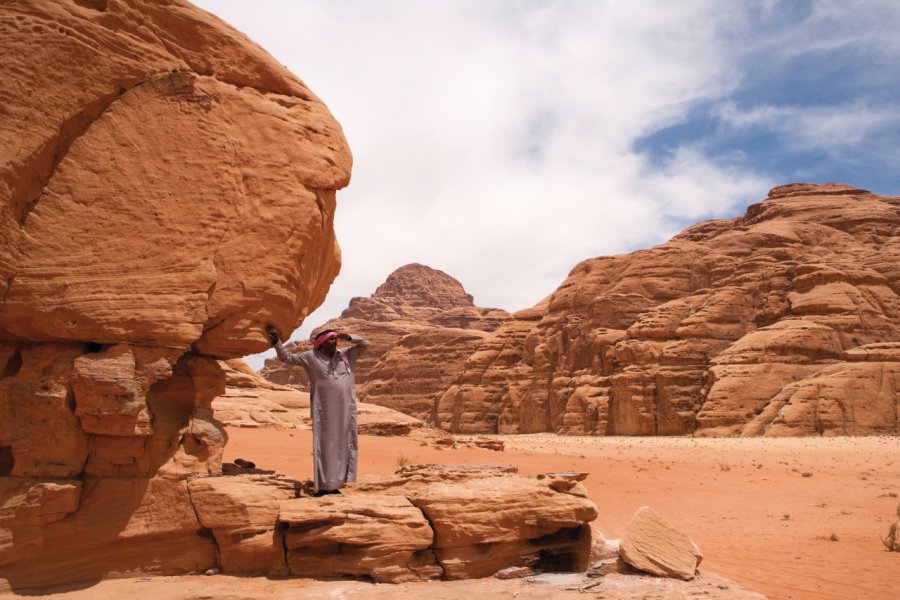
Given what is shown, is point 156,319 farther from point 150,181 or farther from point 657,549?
point 657,549

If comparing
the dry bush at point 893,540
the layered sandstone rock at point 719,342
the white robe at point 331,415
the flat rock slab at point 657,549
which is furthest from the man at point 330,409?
the layered sandstone rock at point 719,342

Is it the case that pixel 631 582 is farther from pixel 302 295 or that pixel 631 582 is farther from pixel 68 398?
pixel 68 398

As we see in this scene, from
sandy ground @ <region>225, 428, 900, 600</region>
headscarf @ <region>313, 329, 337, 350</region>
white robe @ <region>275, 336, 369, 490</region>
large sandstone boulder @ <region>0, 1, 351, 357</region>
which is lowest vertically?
sandy ground @ <region>225, 428, 900, 600</region>

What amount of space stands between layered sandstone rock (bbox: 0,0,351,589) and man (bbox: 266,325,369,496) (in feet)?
1.61

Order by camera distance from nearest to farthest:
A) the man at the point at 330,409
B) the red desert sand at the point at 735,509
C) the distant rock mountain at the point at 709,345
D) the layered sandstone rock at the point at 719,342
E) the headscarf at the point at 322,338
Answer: the red desert sand at the point at 735,509, the man at the point at 330,409, the headscarf at the point at 322,338, the layered sandstone rock at the point at 719,342, the distant rock mountain at the point at 709,345

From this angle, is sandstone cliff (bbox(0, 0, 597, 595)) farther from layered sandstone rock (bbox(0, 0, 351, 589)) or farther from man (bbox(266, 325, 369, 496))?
man (bbox(266, 325, 369, 496))

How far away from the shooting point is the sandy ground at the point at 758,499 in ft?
25.6

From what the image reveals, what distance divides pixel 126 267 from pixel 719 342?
47.0 m

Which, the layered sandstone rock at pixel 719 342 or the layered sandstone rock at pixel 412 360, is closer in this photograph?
the layered sandstone rock at pixel 719 342

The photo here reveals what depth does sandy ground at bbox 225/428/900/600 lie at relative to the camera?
782 cm

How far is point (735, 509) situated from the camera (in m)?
12.8

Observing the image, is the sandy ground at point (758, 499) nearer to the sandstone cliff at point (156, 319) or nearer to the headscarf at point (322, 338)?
the sandstone cliff at point (156, 319)

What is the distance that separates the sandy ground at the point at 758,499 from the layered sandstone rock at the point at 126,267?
583 centimetres

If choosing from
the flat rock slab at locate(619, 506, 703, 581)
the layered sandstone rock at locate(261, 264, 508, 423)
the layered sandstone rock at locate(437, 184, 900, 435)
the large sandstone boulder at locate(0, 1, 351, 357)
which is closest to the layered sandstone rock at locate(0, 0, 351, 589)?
the large sandstone boulder at locate(0, 1, 351, 357)
